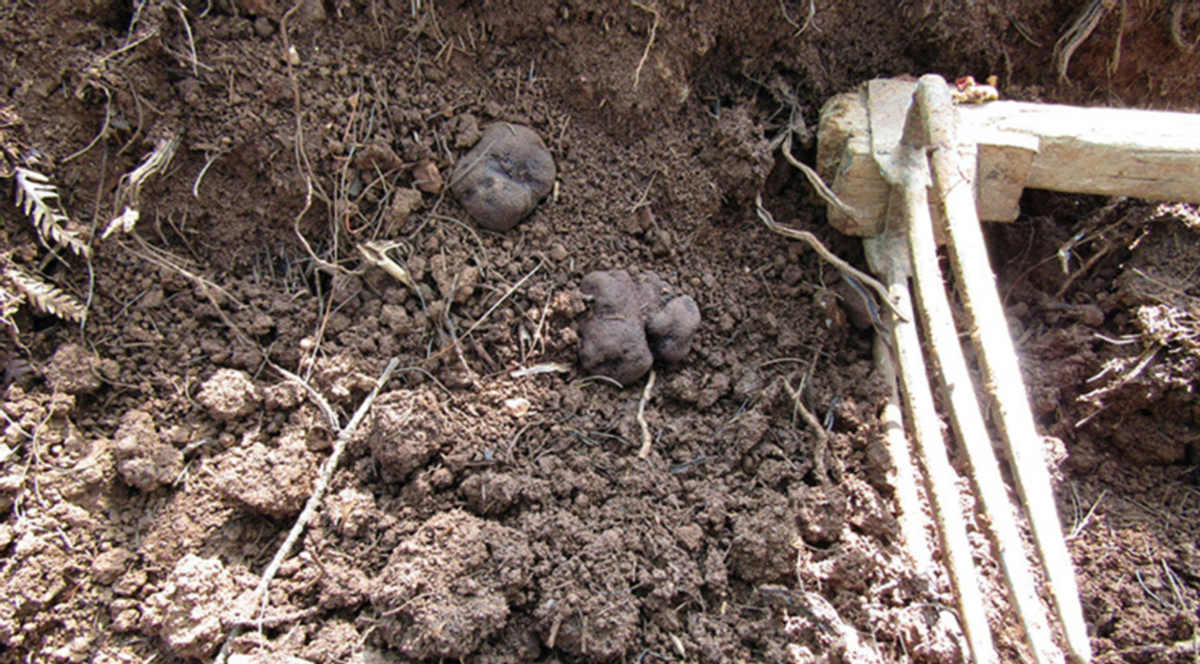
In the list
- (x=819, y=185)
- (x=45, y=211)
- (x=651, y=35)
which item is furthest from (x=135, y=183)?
(x=819, y=185)

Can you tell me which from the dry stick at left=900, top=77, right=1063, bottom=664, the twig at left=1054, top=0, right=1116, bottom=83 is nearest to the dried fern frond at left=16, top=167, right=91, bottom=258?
the dry stick at left=900, top=77, right=1063, bottom=664

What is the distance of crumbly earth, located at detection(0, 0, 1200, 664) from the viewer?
1.83 meters

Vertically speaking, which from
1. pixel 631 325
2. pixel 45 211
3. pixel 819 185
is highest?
pixel 819 185

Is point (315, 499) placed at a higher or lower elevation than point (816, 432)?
lower

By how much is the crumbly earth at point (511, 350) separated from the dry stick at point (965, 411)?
0.37 meters

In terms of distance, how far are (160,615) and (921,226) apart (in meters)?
2.46

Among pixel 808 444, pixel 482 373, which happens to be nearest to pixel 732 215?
pixel 808 444

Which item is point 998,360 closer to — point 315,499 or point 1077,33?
point 1077,33

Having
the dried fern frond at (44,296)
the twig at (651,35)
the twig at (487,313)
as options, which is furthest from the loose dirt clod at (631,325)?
the dried fern frond at (44,296)

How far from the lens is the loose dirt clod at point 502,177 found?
2191 mm

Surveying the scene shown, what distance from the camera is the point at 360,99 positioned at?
221cm

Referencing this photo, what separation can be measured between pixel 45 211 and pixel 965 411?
2698 mm

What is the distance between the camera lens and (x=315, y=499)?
1930mm

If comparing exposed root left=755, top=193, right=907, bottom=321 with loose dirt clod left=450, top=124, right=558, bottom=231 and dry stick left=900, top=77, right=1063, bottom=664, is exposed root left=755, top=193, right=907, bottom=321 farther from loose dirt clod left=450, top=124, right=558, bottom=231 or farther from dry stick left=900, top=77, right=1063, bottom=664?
loose dirt clod left=450, top=124, right=558, bottom=231
